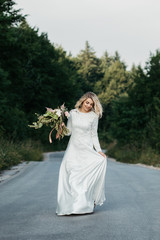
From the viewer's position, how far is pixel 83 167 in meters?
7.93

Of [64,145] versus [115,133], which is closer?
[115,133]

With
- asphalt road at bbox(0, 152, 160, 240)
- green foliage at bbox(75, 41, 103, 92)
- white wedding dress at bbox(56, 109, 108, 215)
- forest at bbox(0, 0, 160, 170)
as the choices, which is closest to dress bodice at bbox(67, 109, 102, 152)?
white wedding dress at bbox(56, 109, 108, 215)

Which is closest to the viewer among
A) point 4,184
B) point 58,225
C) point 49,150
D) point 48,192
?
point 58,225

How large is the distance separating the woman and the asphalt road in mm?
226

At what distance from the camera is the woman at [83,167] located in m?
7.55

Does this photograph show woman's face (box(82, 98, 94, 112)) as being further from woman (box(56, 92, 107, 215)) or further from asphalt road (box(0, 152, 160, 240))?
asphalt road (box(0, 152, 160, 240))

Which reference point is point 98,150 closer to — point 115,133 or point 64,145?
point 115,133

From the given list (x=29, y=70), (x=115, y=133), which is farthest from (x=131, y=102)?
(x=29, y=70)

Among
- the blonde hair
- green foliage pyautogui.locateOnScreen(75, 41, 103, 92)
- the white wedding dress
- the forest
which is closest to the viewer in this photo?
the white wedding dress

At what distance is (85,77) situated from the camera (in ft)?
291

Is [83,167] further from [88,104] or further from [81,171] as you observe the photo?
[88,104]

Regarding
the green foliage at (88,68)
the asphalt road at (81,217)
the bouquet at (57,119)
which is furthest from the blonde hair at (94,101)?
the green foliage at (88,68)

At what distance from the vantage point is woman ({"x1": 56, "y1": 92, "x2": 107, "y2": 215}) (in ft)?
24.8

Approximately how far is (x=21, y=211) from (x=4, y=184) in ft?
15.9
